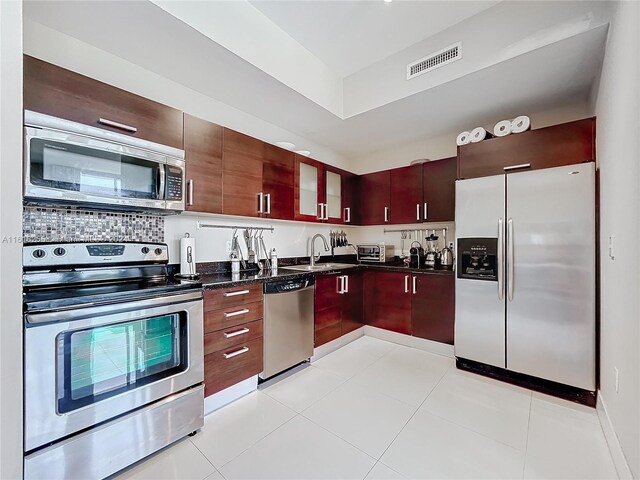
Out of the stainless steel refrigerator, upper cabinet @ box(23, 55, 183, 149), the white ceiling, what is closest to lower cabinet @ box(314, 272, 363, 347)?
the stainless steel refrigerator

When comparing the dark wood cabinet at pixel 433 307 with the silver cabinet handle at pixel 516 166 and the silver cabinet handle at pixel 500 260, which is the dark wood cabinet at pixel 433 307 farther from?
the silver cabinet handle at pixel 516 166

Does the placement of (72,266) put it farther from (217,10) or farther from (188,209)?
(217,10)

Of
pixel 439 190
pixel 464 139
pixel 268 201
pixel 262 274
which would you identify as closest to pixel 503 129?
pixel 464 139

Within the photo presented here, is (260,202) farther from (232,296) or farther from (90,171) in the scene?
(90,171)

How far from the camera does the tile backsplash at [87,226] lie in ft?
5.28

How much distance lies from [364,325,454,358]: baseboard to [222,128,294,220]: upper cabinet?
1.82 meters

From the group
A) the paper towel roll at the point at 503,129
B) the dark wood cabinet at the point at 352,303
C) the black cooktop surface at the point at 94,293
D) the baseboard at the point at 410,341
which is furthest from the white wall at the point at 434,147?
the black cooktop surface at the point at 94,293

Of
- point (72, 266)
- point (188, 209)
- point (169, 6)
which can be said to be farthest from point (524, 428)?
point (169, 6)

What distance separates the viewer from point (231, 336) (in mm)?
1996

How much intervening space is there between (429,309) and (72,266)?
9.98 ft

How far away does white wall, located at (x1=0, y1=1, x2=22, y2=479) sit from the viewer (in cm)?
103

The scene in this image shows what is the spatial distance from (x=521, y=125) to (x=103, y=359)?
11.4 ft

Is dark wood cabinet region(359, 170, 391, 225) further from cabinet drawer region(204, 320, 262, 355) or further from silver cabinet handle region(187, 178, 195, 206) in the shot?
silver cabinet handle region(187, 178, 195, 206)

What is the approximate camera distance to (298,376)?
8.15 ft
